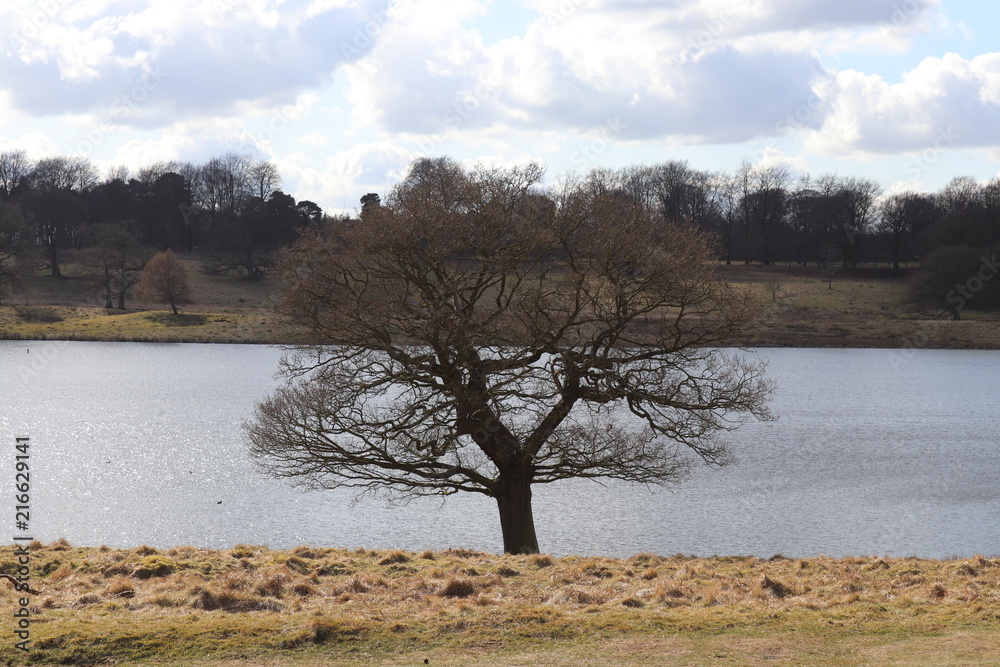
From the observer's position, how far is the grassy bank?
9.70 m

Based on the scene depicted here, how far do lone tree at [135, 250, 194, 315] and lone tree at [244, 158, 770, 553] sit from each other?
68.9 meters

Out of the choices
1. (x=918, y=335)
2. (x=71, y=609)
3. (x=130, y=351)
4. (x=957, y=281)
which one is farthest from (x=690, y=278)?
(x=957, y=281)

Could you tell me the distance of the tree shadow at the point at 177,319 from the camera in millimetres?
83000

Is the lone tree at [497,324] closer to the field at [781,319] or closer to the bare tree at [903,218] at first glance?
the field at [781,319]

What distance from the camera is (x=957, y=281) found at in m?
84.8

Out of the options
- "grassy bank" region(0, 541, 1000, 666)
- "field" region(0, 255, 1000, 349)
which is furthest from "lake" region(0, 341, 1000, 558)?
"field" region(0, 255, 1000, 349)

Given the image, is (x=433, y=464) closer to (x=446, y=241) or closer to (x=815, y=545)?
(x=446, y=241)

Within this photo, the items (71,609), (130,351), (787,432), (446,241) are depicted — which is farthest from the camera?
(130,351)

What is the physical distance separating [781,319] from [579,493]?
49.6 m

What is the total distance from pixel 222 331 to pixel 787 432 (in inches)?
2104

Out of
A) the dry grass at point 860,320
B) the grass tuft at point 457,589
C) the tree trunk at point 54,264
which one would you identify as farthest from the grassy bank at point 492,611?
the tree trunk at point 54,264

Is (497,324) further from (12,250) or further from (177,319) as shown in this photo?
(12,250)

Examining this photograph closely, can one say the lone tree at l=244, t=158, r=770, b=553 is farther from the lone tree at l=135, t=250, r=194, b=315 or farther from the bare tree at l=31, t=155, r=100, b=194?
the bare tree at l=31, t=155, r=100, b=194

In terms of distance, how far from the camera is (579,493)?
28578 mm
